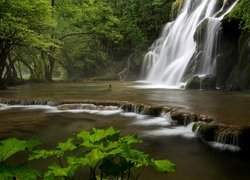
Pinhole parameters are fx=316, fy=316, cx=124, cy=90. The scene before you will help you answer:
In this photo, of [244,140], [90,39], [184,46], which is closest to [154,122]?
[244,140]

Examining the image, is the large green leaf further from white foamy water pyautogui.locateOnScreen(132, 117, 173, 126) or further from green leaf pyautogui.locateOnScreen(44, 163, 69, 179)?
white foamy water pyautogui.locateOnScreen(132, 117, 173, 126)

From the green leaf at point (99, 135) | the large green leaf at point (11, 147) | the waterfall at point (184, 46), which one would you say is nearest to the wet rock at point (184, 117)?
the green leaf at point (99, 135)

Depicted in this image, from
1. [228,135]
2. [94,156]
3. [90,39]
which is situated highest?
[90,39]

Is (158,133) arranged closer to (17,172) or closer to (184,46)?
(17,172)

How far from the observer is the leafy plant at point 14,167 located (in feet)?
5.09

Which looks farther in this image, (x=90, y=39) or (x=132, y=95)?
(x=90, y=39)

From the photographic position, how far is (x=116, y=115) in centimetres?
932

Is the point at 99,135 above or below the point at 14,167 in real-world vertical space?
above

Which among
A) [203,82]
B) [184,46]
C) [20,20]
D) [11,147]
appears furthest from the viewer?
[184,46]

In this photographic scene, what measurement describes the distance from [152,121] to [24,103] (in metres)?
5.72

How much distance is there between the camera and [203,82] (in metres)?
15.6

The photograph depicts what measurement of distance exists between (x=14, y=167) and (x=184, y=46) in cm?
2071

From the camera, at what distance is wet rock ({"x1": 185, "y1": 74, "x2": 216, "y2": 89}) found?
15.6 metres

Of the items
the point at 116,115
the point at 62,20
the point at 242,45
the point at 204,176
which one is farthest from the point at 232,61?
the point at 62,20
